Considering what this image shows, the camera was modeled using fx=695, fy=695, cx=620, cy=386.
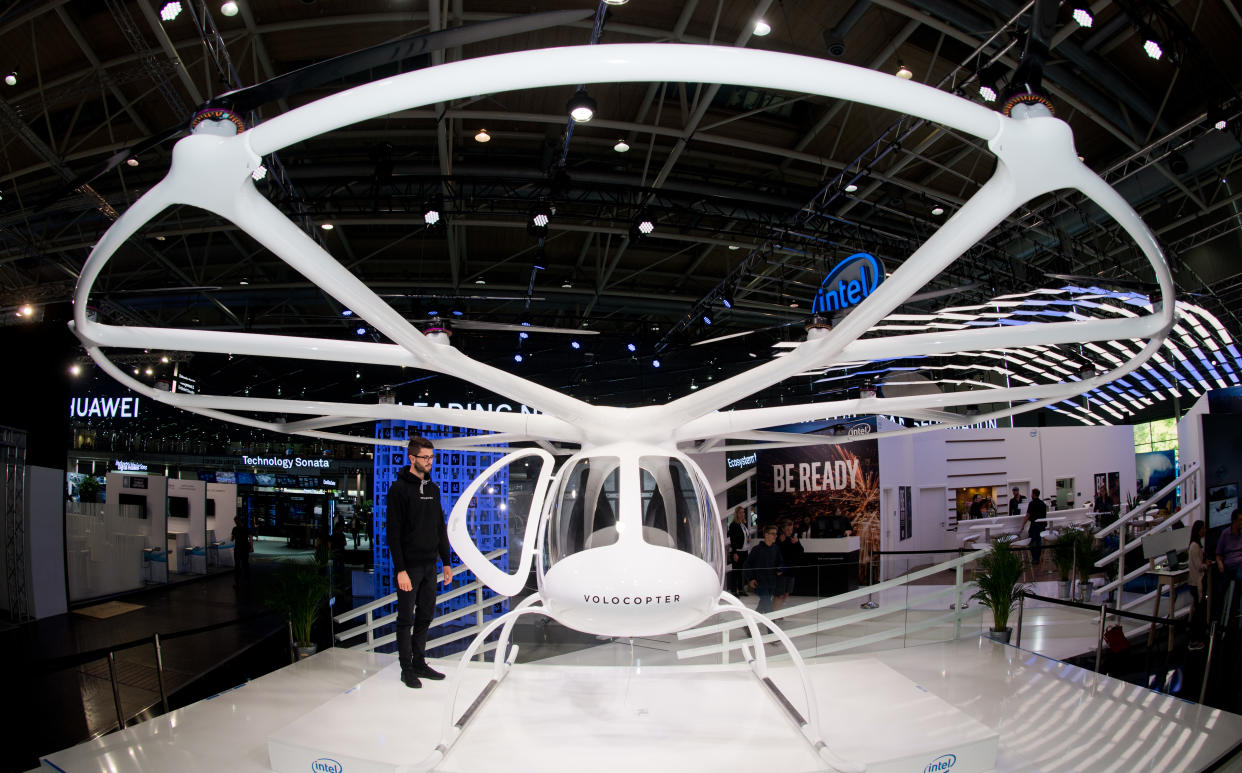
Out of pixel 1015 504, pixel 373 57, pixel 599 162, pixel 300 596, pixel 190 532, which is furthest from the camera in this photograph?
pixel 190 532

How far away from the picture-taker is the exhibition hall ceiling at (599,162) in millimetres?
8828

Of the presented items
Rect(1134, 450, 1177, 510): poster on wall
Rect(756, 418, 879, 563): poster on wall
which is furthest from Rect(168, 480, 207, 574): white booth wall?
Rect(1134, 450, 1177, 510): poster on wall

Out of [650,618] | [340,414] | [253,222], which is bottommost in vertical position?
[650,618]

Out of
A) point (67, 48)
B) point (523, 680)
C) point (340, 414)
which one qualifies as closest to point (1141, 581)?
point (523, 680)

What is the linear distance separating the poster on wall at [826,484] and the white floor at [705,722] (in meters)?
7.50

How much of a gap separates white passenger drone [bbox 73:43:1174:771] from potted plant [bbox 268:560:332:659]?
9.16ft

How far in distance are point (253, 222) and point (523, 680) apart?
4835 mm

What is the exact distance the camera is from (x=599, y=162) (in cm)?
1262

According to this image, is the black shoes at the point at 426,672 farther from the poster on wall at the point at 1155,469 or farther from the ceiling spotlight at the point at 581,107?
the poster on wall at the point at 1155,469

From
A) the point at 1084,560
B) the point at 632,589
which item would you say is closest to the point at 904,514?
the point at 1084,560

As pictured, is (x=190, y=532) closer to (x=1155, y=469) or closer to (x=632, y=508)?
(x=632, y=508)

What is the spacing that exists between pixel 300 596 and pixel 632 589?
4.84m

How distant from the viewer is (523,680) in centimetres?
578

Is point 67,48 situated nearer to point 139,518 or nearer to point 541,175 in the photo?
point 541,175
